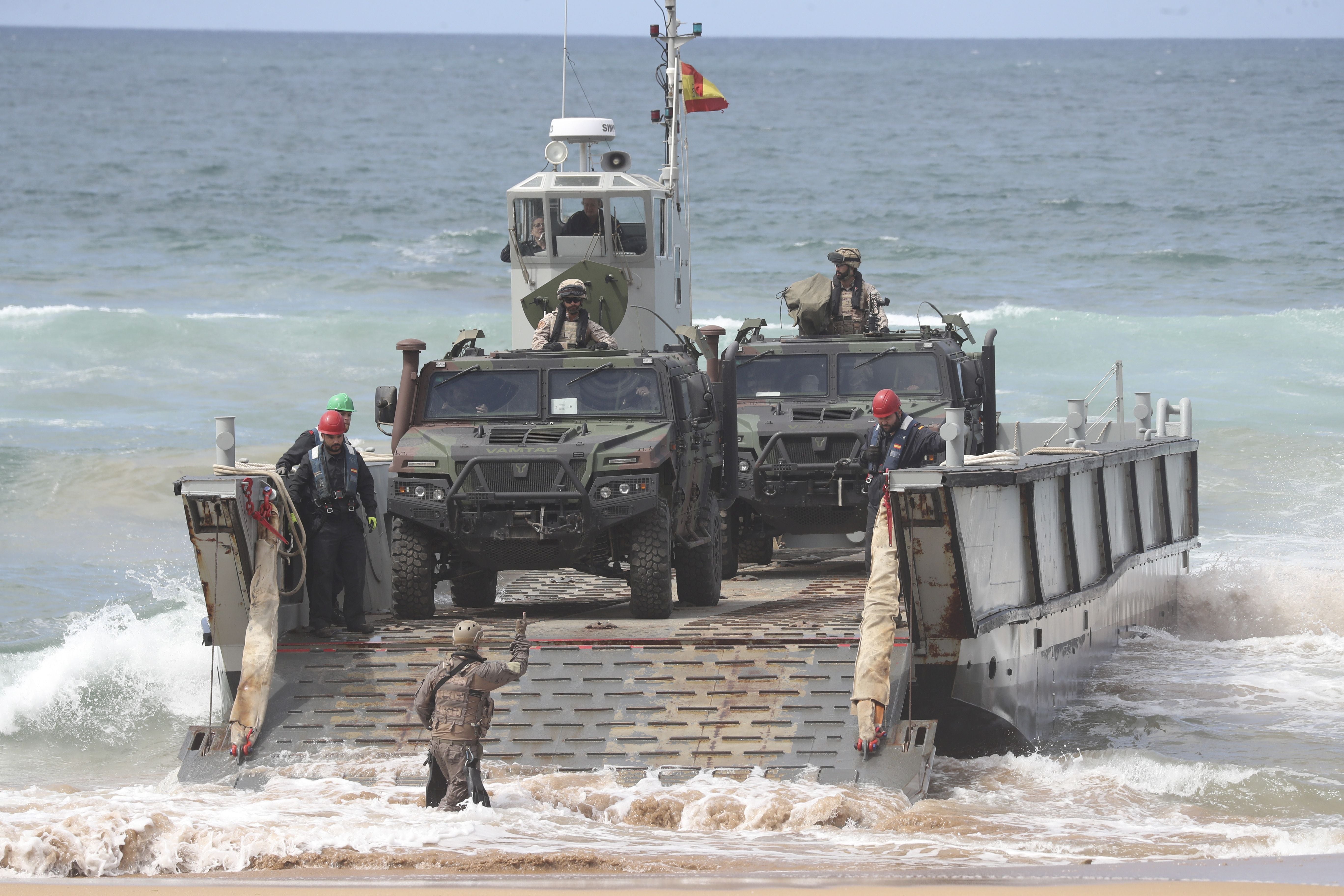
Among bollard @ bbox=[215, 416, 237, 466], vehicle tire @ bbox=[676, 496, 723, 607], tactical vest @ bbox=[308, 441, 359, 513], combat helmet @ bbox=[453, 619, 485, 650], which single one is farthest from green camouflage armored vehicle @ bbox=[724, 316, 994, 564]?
combat helmet @ bbox=[453, 619, 485, 650]

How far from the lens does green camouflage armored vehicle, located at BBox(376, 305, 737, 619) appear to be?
10086 mm

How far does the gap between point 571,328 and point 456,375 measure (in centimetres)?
111

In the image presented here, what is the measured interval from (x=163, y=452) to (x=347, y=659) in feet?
46.1

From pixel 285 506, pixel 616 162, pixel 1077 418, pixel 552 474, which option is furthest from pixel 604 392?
pixel 616 162

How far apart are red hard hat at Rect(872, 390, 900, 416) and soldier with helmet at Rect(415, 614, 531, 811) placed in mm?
2672

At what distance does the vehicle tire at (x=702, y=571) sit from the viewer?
11.3 m

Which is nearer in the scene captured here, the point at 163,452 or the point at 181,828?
the point at 181,828

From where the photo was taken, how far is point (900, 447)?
9883 mm

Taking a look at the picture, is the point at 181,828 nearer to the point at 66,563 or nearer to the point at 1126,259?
the point at 66,563

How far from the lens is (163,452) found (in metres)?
22.8

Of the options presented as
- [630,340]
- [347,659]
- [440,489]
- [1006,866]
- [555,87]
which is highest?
[555,87]

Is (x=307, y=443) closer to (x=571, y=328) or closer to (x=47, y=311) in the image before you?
(x=571, y=328)

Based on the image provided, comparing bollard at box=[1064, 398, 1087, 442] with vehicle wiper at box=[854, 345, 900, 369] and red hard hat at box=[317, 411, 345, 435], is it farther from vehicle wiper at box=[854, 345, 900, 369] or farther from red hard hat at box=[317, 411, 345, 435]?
red hard hat at box=[317, 411, 345, 435]

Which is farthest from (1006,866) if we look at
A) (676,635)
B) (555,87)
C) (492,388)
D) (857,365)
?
(555,87)
